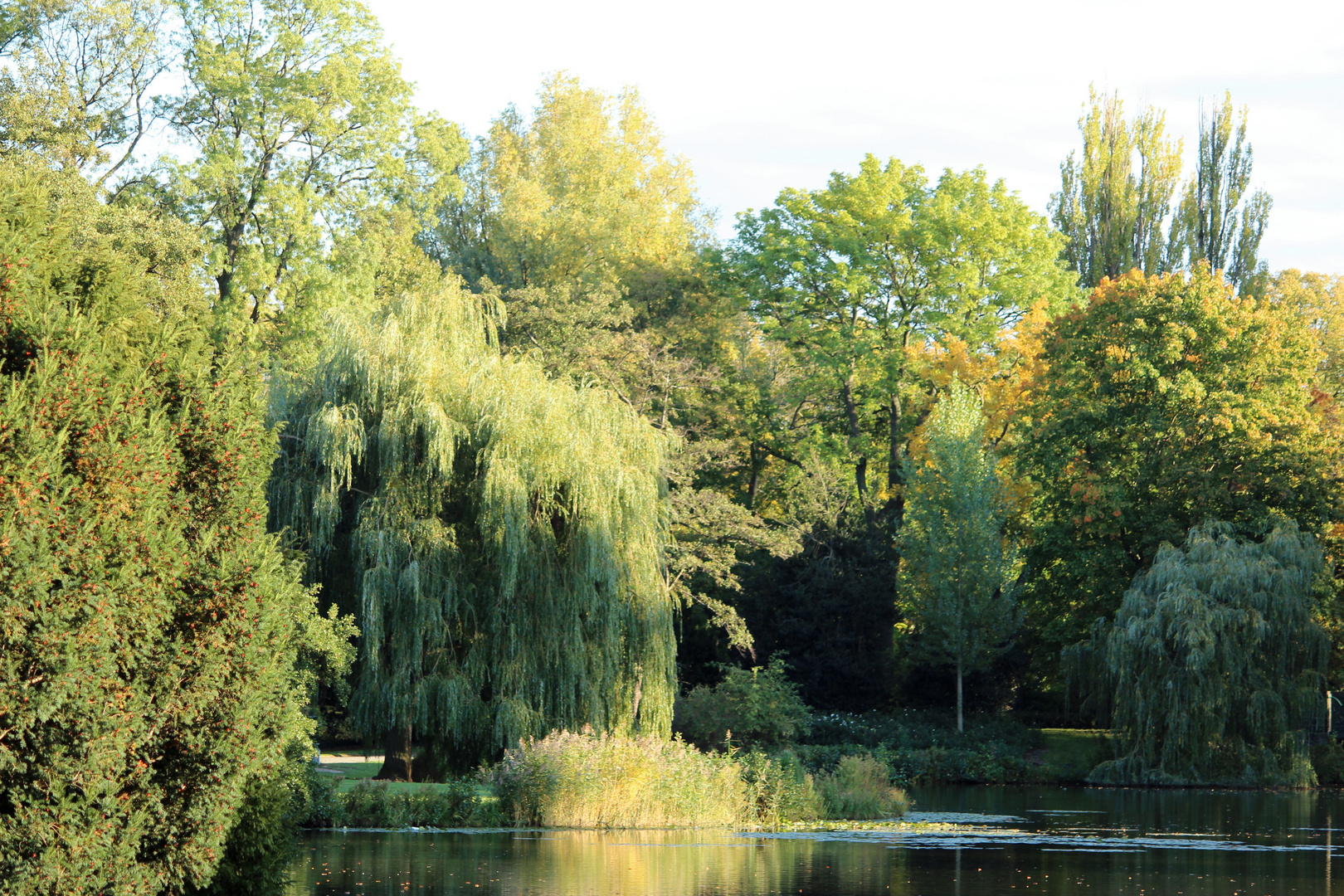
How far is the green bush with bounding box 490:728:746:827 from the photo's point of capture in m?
21.7

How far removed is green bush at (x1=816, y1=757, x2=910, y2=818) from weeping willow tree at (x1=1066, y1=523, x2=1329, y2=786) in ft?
24.2

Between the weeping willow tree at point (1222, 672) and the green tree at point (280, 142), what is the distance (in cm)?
2108

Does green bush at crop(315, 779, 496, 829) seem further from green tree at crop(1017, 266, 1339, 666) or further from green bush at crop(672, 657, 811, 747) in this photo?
green tree at crop(1017, 266, 1339, 666)

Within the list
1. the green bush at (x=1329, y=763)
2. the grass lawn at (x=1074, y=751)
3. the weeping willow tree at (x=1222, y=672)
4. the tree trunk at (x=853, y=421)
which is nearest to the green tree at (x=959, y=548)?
the grass lawn at (x=1074, y=751)

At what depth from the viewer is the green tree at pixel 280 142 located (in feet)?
115

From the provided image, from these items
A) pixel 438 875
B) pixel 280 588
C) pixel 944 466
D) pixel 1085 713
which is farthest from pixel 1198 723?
pixel 280 588

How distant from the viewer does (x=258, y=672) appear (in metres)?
12.1

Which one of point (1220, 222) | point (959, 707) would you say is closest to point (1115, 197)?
point (1220, 222)

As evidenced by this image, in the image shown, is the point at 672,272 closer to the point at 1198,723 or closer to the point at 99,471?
the point at 1198,723

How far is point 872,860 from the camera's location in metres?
18.2

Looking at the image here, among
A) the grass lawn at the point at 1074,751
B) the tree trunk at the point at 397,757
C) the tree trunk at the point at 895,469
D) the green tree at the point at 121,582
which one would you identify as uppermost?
the tree trunk at the point at 895,469

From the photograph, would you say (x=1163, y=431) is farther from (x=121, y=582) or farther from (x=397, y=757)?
(x=121, y=582)

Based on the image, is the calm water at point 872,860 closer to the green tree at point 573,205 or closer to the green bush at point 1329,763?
the green bush at point 1329,763

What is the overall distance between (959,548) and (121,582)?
101 feet
